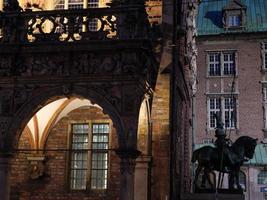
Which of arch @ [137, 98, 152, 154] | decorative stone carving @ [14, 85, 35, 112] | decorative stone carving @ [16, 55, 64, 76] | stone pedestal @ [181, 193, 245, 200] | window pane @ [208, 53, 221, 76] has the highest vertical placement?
window pane @ [208, 53, 221, 76]

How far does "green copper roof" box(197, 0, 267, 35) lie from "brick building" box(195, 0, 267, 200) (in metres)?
0.08

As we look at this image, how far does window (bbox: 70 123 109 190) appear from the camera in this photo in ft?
52.9

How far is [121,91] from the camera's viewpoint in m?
12.7

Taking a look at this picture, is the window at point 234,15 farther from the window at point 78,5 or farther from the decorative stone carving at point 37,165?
the decorative stone carving at point 37,165

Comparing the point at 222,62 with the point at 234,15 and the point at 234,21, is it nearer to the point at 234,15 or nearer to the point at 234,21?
the point at 234,21

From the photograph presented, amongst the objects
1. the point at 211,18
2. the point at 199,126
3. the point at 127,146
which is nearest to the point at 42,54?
the point at 127,146

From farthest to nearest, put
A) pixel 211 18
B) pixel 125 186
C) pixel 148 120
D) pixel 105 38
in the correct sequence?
pixel 211 18 → pixel 148 120 → pixel 105 38 → pixel 125 186

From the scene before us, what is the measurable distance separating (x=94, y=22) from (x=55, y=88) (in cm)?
389

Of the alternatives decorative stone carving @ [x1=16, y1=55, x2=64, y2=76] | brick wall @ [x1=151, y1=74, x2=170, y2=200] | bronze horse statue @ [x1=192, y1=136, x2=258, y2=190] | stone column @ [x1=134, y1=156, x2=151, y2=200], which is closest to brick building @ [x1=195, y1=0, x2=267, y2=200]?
bronze horse statue @ [x1=192, y1=136, x2=258, y2=190]

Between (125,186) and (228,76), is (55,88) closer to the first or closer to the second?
(125,186)

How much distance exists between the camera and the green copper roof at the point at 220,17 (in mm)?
41562

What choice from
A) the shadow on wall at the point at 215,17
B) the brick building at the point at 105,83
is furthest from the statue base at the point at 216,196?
the shadow on wall at the point at 215,17

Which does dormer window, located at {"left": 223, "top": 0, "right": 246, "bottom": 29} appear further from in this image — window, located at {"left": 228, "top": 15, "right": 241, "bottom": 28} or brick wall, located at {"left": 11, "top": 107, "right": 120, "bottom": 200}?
brick wall, located at {"left": 11, "top": 107, "right": 120, "bottom": 200}

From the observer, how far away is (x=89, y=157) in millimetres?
16297
